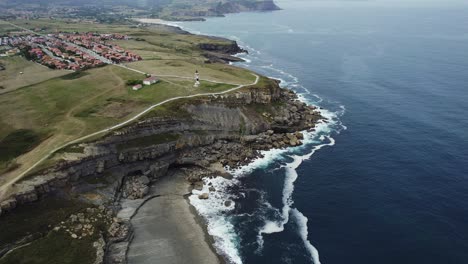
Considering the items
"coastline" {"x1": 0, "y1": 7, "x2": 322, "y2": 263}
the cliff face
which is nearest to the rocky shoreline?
the cliff face

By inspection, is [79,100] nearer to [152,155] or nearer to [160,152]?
[152,155]

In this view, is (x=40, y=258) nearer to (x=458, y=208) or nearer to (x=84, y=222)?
(x=84, y=222)

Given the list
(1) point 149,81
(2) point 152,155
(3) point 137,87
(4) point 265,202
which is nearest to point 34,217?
(2) point 152,155

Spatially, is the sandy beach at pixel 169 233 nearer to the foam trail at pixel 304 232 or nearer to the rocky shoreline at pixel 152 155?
the rocky shoreline at pixel 152 155

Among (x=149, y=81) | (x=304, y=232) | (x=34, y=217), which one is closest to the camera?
(x=34, y=217)

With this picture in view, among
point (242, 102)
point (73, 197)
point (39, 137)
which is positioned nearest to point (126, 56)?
point (242, 102)

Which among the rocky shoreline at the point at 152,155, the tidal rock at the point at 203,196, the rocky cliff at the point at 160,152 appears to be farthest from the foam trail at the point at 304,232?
the rocky shoreline at the point at 152,155
